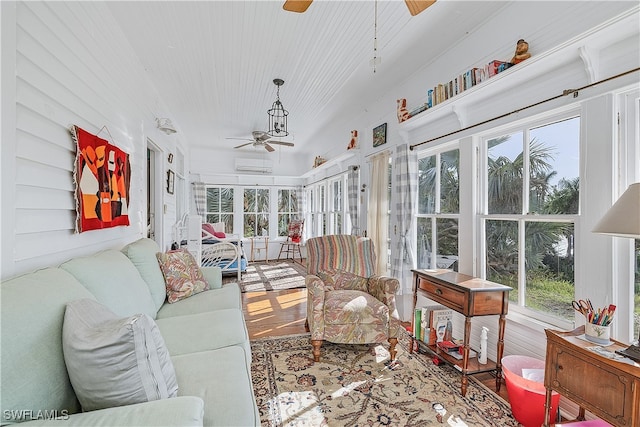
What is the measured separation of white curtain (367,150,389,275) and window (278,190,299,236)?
14.4ft

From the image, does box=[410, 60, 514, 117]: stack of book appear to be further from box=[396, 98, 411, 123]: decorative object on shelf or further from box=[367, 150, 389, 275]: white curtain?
box=[367, 150, 389, 275]: white curtain

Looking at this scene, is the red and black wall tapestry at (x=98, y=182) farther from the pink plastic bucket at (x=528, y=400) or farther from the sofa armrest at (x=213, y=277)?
the pink plastic bucket at (x=528, y=400)

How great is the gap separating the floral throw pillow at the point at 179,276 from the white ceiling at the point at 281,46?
1.90m

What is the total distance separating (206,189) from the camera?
24.1 feet

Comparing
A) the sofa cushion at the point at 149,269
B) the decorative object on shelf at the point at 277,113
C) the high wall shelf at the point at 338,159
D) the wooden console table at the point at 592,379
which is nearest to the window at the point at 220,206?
the high wall shelf at the point at 338,159

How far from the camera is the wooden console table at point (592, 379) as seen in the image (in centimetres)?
116

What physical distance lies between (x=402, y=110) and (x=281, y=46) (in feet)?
4.62

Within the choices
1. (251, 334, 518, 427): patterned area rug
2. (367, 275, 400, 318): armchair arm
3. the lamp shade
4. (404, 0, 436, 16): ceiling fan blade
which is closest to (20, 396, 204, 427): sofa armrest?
(251, 334, 518, 427): patterned area rug

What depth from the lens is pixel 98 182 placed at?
197cm

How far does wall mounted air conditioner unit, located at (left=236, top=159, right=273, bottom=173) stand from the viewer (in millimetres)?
7387

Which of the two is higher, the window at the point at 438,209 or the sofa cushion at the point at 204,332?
the window at the point at 438,209

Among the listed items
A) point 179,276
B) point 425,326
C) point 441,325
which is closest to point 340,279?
point 425,326

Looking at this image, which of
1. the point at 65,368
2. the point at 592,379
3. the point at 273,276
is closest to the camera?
the point at 65,368

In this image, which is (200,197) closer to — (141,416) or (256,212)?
(256,212)
